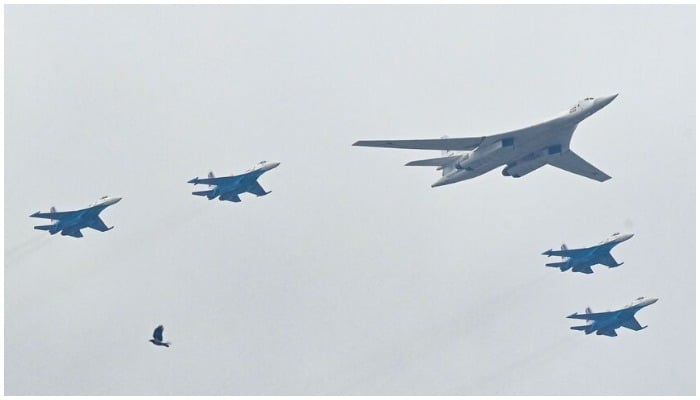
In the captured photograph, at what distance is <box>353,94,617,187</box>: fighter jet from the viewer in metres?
116

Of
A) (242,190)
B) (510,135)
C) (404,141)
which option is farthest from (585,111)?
(242,190)

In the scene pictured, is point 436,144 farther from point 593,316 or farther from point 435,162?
point 593,316

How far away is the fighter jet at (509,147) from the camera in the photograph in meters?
116

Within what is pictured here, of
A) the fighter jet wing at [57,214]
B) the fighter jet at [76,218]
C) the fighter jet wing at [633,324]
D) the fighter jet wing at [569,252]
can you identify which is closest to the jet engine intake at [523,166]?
the fighter jet wing at [569,252]

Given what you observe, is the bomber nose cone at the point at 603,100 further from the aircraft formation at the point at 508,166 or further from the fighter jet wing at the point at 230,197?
the fighter jet wing at the point at 230,197

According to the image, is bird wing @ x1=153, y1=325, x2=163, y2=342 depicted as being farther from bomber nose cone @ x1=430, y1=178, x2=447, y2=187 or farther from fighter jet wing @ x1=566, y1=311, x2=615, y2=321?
fighter jet wing @ x1=566, y1=311, x2=615, y2=321

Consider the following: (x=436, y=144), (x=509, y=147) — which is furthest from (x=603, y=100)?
(x=436, y=144)

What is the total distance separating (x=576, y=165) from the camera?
126 metres

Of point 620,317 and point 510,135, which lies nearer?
point 510,135

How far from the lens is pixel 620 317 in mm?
126812

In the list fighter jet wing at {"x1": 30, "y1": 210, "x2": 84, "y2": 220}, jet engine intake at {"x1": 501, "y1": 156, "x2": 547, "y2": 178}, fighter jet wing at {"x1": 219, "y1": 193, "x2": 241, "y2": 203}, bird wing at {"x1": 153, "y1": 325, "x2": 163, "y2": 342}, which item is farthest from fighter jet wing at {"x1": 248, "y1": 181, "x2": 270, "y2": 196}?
bird wing at {"x1": 153, "y1": 325, "x2": 163, "y2": 342}

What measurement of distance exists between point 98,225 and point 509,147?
3419 centimetres

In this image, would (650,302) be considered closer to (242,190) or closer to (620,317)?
(620,317)

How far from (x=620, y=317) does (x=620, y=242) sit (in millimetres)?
6488
